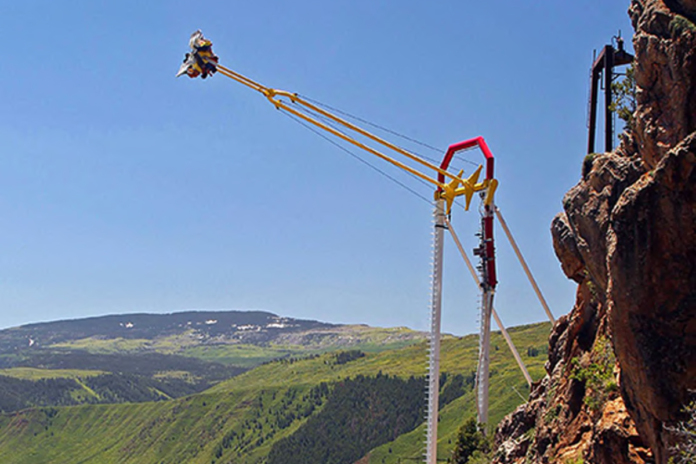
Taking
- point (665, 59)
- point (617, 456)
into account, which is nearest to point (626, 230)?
point (665, 59)

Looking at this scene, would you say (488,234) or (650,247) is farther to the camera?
(488,234)

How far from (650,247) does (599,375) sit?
343 inches

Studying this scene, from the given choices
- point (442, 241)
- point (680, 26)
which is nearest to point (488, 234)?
→ point (442, 241)

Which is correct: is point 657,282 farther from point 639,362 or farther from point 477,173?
point 477,173

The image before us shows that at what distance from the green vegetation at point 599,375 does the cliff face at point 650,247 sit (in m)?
0.08

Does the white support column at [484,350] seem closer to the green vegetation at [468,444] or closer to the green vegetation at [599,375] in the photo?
the green vegetation at [599,375]

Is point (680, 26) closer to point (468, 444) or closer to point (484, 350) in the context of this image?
point (484, 350)

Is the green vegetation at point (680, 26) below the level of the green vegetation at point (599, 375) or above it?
above

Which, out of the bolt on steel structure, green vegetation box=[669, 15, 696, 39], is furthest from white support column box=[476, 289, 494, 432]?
green vegetation box=[669, 15, 696, 39]

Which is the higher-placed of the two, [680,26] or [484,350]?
[680,26]

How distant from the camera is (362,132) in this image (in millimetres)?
57344

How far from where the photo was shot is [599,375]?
31266 mm

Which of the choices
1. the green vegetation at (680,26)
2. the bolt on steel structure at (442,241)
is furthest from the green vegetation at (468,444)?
the green vegetation at (680,26)

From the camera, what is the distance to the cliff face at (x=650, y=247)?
24078 millimetres
